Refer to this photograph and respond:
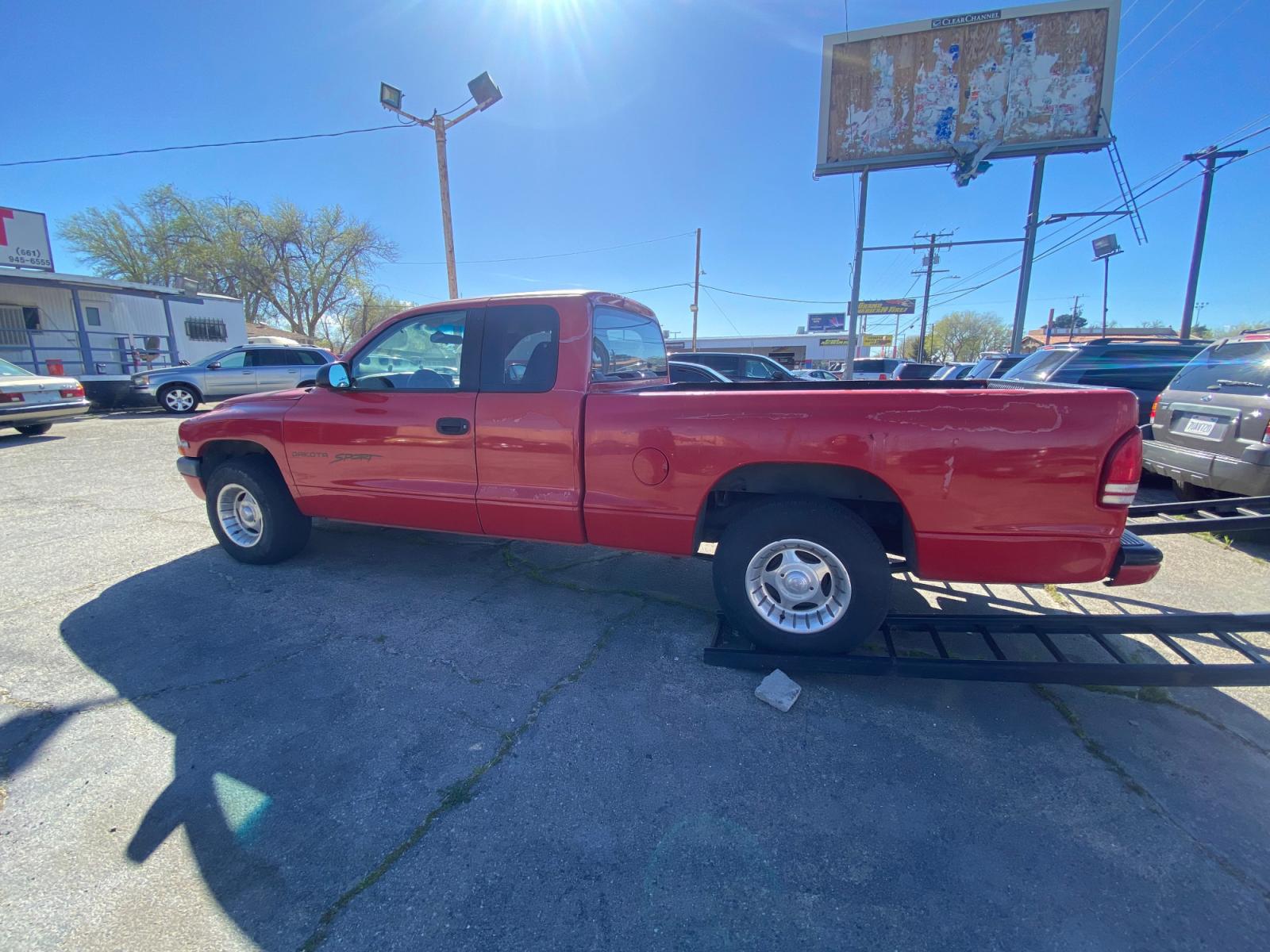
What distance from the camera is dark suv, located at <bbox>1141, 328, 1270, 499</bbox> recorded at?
4082mm

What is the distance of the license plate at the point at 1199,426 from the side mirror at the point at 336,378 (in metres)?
6.82

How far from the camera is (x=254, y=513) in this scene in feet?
13.4

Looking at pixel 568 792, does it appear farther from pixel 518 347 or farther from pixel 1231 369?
pixel 1231 369

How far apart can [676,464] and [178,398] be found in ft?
55.3

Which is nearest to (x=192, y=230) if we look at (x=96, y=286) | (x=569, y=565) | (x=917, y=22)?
(x=96, y=286)

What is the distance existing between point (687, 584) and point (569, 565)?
964mm

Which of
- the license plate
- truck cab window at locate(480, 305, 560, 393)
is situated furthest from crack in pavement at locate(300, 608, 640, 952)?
the license plate

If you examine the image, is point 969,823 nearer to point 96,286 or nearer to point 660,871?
point 660,871

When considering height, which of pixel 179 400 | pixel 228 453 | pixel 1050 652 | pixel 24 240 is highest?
pixel 24 240

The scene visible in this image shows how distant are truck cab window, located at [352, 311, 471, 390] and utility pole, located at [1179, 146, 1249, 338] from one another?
24633 millimetres

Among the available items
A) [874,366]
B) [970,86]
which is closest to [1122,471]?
[970,86]

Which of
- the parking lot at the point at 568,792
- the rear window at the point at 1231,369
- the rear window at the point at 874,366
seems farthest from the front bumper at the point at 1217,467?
the rear window at the point at 874,366

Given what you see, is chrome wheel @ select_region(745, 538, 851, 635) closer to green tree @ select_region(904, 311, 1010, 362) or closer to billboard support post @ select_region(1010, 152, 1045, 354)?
billboard support post @ select_region(1010, 152, 1045, 354)

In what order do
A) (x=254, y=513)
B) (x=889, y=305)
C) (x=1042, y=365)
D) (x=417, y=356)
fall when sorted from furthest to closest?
(x=889, y=305) < (x=1042, y=365) < (x=254, y=513) < (x=417, y=356)
